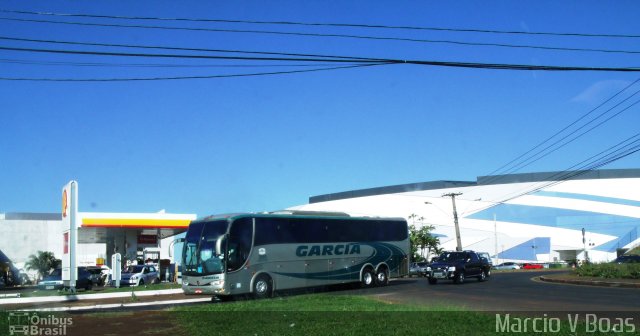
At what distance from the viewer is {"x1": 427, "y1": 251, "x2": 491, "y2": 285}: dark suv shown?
3000cm

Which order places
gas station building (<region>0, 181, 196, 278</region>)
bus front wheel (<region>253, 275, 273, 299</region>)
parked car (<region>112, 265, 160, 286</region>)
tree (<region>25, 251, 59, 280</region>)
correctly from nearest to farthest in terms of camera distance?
1. bus front wheel (<region>253, 275, 273, 299</region>)
2. parked car (<region>112, 265, 160, 286</region>)
3. gas station building (<region>0, 181, 196, 278</region>)
4. tree (<region>25, 251, 59, 280</region>)

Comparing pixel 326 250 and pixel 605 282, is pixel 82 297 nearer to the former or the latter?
pixel 326 250

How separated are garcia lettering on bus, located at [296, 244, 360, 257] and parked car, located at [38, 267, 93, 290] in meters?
15.9

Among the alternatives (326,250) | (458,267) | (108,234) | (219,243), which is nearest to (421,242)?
(108,234)

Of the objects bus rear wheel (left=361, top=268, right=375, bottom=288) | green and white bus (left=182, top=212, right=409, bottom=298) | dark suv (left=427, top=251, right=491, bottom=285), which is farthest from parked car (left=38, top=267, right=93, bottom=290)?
dark suv (left=427, top=251, right=491, bottom=285)

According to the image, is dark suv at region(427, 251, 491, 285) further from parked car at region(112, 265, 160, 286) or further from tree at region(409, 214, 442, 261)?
tree at region(409, 214, 442, 261)

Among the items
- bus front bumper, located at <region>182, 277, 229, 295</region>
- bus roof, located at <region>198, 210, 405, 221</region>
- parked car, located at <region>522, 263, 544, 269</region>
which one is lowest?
parked car, located at <region>522, 263, 544, 269</region>

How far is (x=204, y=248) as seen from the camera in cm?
2350

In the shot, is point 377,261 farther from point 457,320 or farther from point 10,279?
point 10,279

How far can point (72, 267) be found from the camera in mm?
26875

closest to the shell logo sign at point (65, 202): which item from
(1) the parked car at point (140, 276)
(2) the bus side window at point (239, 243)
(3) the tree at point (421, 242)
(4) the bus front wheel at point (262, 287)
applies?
(2) the bus side window at point (239, 243)

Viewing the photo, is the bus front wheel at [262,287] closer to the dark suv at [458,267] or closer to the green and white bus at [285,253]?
the green and white bus at [285,253]

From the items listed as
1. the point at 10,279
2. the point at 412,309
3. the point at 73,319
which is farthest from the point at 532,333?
the point at 10,279

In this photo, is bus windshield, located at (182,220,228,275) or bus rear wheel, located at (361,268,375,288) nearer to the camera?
bus windshield, located at (182,220,228,275)
